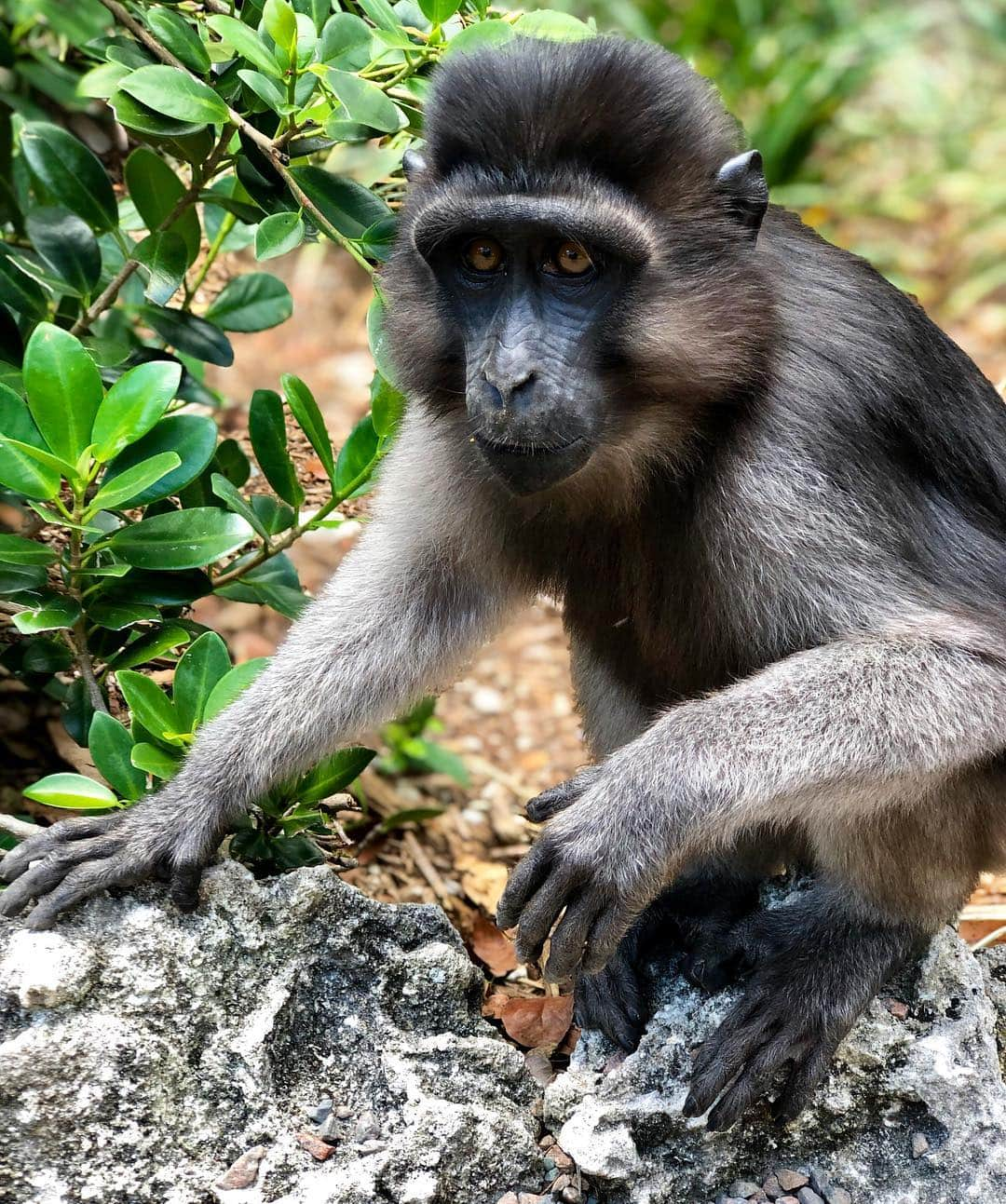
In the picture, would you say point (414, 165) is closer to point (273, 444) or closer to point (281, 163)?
point (281, 163)

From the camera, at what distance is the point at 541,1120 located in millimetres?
3514

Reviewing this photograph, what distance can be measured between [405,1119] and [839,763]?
4.34ft

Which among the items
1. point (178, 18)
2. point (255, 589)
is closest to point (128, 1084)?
point (255, 589)

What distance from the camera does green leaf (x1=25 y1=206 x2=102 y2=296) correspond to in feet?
13.9

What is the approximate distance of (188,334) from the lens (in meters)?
4.48

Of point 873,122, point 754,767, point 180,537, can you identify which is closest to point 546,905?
point 754,767

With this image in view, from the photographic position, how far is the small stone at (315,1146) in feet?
10.5

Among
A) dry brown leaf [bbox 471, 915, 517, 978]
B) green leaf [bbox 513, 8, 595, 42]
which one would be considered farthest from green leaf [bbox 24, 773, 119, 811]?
green leaf [bbox 513, 8, 595, 42]

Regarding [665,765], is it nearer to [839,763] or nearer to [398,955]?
[839,763]

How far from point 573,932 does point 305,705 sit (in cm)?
108

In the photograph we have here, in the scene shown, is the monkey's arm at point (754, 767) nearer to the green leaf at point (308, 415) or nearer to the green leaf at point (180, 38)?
the green leaf at point (308, 415)

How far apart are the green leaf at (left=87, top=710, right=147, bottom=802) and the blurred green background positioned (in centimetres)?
808

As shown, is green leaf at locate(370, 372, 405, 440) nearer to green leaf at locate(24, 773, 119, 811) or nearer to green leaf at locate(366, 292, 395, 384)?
green leaf at locate(366, 292, 395, 384)

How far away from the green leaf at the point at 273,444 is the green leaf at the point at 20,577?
2.50ft
